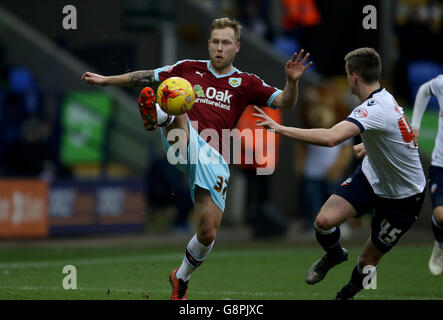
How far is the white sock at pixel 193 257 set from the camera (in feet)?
26.5

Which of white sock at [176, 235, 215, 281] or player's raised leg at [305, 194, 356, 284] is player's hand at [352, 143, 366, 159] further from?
white sock at [176, 235, 215, 281]

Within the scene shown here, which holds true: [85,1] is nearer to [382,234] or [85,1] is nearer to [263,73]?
[263,73]

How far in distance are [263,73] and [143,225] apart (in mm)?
4640

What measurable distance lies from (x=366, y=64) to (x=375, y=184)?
1120mm

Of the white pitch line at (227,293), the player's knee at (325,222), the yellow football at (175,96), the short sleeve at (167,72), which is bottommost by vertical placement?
the white pitch line at (227,293)

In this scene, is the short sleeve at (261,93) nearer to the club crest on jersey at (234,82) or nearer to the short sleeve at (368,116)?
the club crest on jersey at (234,82)

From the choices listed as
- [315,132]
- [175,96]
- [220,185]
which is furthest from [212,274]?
[315,132]

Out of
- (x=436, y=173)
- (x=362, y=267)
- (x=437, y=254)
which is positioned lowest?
(x=437, y=254)

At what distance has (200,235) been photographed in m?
8.02

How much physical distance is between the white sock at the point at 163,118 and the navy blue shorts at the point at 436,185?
3.12m

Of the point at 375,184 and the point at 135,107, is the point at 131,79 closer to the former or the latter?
the point at 375,184

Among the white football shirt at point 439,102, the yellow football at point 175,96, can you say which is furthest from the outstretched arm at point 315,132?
the white football shirt at point 439,102

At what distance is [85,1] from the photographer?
19.2m
